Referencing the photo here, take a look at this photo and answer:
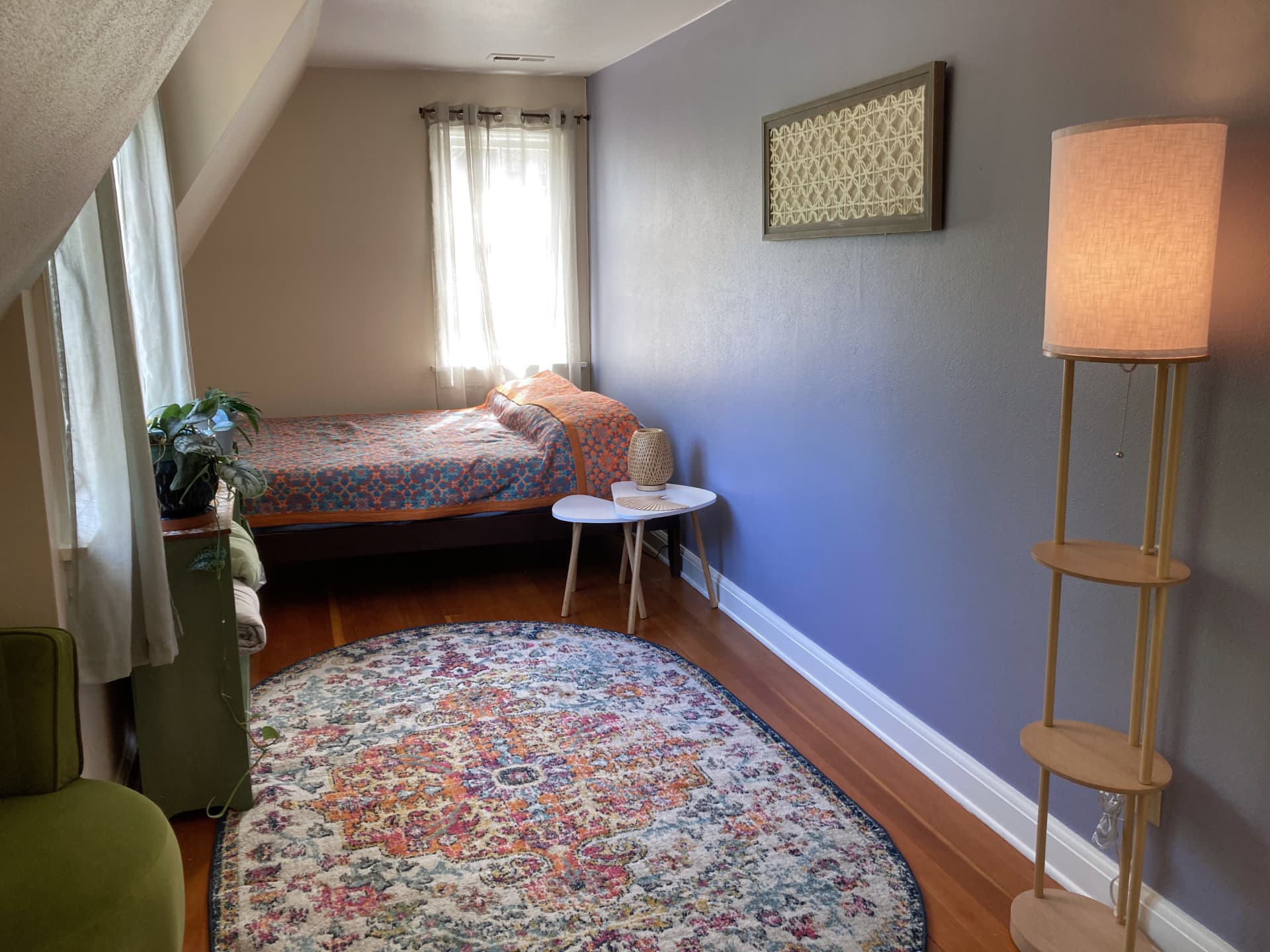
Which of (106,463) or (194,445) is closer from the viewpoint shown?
(106,463)

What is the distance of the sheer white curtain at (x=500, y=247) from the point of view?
524 cm

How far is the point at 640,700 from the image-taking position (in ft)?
10.2

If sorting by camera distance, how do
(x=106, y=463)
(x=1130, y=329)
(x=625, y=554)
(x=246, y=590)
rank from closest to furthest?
1. (x=1130, y=329)
2. (x=106, y=463)
3. (x=246, y=590)
4. (x=625, y=554)

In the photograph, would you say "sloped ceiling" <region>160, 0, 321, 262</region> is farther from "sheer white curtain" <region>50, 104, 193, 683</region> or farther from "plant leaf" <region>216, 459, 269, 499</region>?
"plant leaf" <region>216, 459, 269, 499</region>

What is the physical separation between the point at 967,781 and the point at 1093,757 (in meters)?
0.69

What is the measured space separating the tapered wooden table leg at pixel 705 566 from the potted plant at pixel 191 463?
182 cm

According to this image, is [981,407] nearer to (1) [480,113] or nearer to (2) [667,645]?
(2) [667,645]

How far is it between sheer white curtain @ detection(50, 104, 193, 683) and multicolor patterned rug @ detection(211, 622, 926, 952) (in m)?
0.57

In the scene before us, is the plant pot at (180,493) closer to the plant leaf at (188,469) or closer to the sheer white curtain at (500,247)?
the plant leaf at (188,469)

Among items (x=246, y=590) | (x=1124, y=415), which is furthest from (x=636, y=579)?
(x=1124, y=415)

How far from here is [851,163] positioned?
2816 millimetres

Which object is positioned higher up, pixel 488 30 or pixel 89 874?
pixel 488 30

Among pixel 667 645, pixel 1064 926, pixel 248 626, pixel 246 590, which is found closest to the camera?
pixel 1064 926

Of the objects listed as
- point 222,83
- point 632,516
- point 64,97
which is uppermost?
point 222,83
